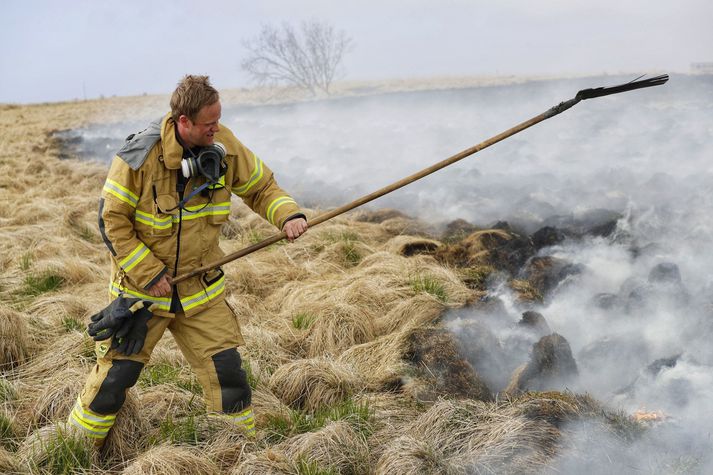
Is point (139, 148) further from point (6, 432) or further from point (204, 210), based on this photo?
point (6, 432)

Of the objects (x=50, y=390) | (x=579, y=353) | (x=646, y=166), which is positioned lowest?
(x=579, y=353)

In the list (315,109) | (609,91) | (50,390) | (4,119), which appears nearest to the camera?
(609,91)

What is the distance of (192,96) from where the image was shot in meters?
2.69

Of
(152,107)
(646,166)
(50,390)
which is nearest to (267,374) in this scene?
(50,390)

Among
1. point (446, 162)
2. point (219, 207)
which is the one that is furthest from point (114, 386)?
point (446, 162)

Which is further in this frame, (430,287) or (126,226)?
(430,287)

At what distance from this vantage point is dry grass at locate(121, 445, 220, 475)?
107 inches

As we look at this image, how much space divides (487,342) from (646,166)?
4.86 m

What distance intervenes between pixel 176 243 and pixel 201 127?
59cm

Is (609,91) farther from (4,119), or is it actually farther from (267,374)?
(4,119)

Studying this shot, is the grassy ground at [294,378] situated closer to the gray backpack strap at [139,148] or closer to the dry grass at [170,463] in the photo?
the dry grass at [170,463]

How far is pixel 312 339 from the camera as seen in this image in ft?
15.0

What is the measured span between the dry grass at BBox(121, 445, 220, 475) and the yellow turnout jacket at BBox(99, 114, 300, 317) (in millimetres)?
640

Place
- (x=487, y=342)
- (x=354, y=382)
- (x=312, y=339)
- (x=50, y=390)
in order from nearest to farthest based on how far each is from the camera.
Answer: (x=50, y=390), (x=354, y=382), (x=487, y=342), (x=312, y=339)
